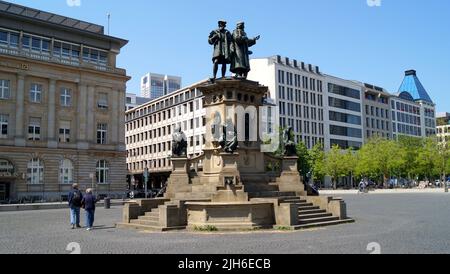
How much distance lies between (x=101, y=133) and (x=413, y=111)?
343 feet

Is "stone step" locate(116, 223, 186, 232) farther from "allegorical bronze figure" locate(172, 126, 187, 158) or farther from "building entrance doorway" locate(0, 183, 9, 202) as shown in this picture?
"building entrance doorway" locate(0, 183, 9, 202)

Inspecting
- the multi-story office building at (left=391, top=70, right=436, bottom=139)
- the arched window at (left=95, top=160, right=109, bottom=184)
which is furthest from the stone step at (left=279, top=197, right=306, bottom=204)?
the multi-story office building at (left=391, top=70, right=436, bottom=139)

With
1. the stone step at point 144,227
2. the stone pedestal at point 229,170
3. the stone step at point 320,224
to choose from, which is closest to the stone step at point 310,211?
the stone step at point 320,224

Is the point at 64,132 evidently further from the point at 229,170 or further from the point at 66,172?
the point at 229,170

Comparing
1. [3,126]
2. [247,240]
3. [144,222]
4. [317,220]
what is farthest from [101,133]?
[247,240]

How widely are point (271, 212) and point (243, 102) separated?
20.0 ft

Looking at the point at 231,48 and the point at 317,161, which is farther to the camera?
the point at 317,161

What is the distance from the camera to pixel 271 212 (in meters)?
17.7

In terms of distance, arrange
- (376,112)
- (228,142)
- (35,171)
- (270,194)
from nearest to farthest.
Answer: (228,142)
(270,194)
(35,171)
(376,112)

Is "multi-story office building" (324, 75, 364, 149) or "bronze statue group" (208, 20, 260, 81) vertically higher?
"multi-story office building" (324, 75, 364, 149)

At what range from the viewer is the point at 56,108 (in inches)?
2255

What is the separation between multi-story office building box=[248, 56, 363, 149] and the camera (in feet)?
305

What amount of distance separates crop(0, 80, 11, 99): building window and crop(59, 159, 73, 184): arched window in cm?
1009
